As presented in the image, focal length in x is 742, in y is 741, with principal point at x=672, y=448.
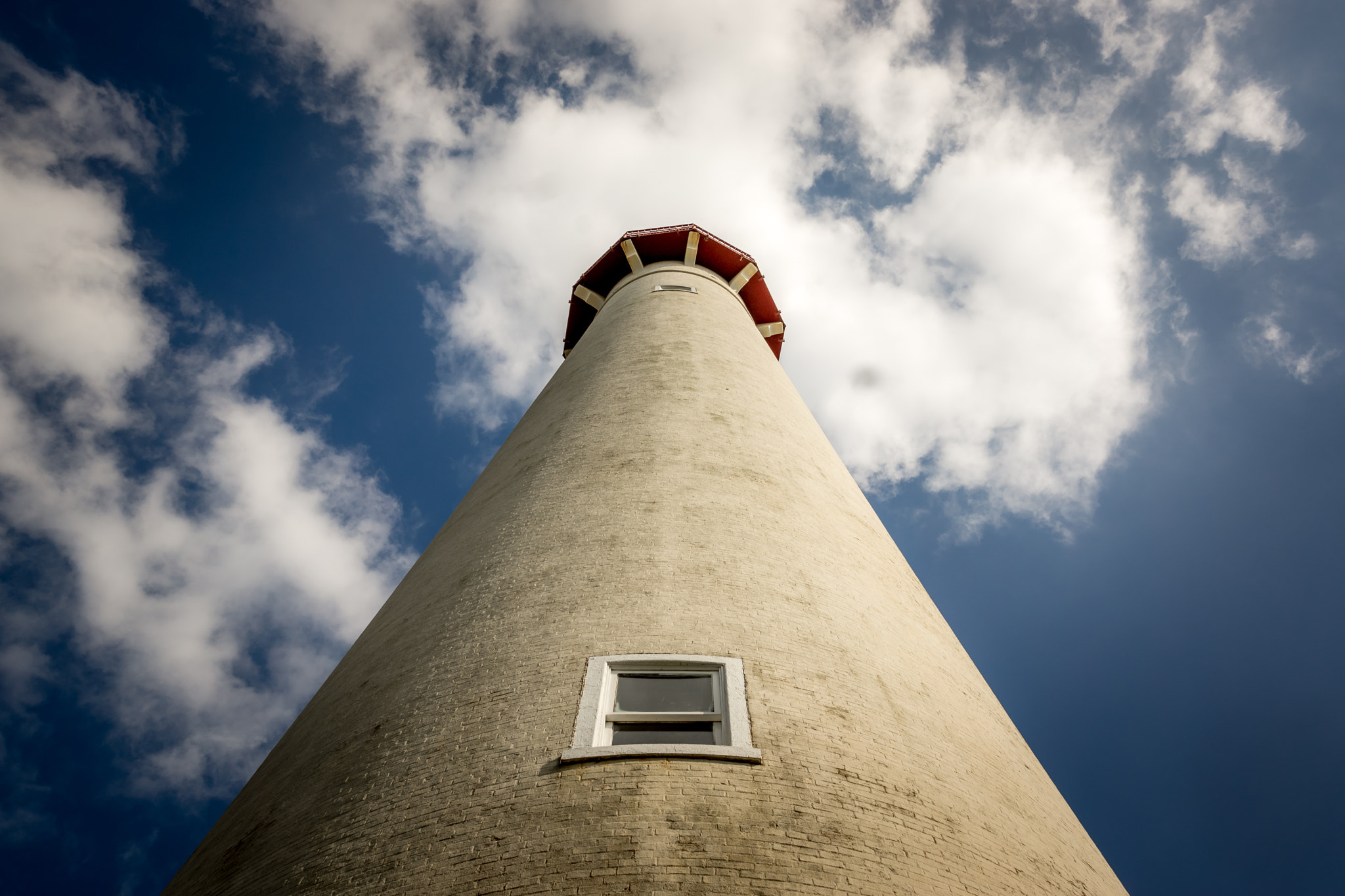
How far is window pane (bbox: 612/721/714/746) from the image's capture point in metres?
4.50

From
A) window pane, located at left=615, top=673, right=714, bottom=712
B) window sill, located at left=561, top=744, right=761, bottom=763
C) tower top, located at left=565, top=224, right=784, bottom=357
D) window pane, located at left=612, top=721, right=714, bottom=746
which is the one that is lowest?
window sill, located at left=561, top=744, right=761, bottom=763

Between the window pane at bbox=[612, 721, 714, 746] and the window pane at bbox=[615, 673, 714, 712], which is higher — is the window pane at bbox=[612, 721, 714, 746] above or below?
below

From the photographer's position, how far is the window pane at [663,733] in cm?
450

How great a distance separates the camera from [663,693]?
4742 mm

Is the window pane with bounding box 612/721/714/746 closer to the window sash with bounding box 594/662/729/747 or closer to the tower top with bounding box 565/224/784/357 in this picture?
the window sash with bounding box 594/662/729/747

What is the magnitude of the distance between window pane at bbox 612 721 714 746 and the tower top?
1497 centimetres

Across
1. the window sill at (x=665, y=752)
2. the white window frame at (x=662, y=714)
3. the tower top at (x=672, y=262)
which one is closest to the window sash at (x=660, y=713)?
the white window frame at (x=662, y=714)

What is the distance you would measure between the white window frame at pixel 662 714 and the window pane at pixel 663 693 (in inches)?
1.5

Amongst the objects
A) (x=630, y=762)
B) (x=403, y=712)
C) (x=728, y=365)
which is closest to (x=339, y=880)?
(x=403, y=712)

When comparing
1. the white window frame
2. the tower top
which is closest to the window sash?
the white window frame

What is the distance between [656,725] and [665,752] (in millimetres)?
520

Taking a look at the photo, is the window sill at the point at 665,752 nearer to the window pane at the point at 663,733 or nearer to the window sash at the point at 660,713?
the window sash at the point at 660,713

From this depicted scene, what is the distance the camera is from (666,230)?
1845 centimetres

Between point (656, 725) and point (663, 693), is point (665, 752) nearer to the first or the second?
point (656, 725)
